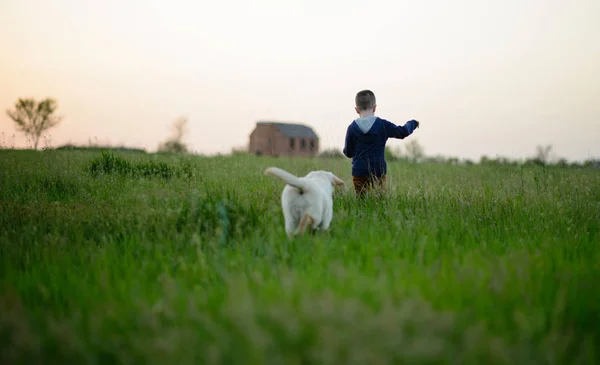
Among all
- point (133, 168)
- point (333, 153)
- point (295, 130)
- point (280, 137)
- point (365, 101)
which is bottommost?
point (133, 168)

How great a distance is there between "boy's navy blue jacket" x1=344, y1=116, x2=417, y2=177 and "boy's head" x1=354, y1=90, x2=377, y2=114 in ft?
0.52

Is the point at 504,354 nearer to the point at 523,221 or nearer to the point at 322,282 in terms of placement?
the point at 322,282

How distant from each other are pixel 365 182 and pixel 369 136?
0.73 m

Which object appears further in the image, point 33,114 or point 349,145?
point 33,114

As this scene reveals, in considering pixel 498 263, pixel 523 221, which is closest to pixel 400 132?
pixel 523 221

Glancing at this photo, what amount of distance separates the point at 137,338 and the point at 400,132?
5.35 m

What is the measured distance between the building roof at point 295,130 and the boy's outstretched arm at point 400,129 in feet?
128

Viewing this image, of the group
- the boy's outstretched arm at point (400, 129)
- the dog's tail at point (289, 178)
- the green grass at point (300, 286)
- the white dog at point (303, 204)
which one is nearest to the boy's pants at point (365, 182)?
the green grass at point (300, 286)

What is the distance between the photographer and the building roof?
150ft

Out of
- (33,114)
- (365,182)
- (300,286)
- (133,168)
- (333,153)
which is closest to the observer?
(300,286)

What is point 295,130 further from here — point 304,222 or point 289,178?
point 289,178

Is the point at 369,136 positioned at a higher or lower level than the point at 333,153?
higher

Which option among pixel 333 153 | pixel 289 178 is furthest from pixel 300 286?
pixel 333 153

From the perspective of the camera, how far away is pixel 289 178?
11.9 ft
